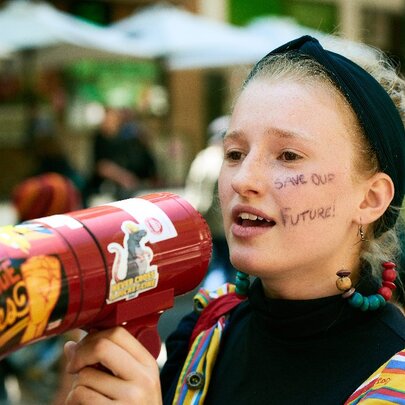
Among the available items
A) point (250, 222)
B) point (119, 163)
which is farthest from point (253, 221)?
point (119, 163)

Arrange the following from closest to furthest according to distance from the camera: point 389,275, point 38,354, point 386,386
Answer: point 386,386 < point 389,275 < point 38,354

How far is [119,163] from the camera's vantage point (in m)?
9.38

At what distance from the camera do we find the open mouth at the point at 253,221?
1.57 metres

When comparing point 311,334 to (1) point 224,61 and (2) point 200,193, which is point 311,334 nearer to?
(2) point 200,193

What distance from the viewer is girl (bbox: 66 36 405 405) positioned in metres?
1.55

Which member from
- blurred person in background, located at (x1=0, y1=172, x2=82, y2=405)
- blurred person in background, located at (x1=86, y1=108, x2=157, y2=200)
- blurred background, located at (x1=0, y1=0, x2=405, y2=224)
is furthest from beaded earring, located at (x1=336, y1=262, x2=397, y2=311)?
blurred person in background, located at (x1=86, y1=108, x2=157, y2=200)

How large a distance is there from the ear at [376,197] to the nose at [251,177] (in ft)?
0.75

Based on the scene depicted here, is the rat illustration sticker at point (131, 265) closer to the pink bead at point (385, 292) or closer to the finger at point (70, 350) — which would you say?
the finger at point (70, 350)

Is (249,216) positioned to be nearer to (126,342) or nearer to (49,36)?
(126,342)

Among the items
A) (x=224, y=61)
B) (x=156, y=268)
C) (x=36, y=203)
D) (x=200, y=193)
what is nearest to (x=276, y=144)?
(x=156, y=268)

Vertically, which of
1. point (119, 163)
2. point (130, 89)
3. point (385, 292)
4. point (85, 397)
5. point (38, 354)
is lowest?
point (130, 89)

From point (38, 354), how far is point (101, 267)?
450 cm

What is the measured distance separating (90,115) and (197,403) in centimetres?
1270

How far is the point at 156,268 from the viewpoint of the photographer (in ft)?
4.96
